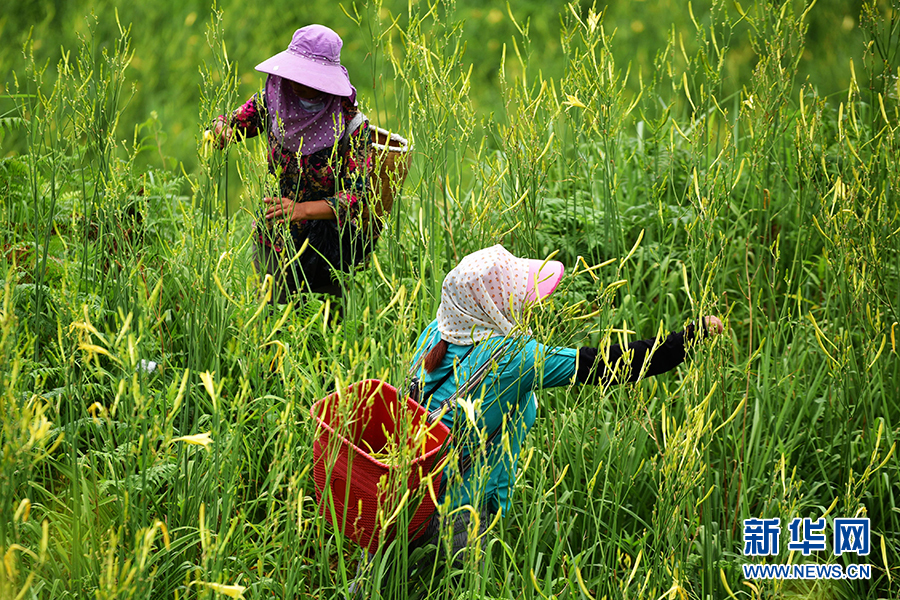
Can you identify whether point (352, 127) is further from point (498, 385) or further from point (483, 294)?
point (498, 385)

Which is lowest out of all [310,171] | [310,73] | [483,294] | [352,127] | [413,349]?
[413,349]

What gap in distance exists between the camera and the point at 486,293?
1.79 metres

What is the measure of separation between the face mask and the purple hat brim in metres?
0.08

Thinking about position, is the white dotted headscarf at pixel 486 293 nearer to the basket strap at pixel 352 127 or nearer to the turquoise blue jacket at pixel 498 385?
the turquoise blue jacket at pixel 498 385

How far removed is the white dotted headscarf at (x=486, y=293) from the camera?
1.79m

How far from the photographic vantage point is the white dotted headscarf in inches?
70.5

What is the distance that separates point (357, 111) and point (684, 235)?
60.5 inches

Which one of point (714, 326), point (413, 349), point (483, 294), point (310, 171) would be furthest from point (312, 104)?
point (714, 326)

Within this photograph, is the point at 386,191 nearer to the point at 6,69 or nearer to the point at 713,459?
the point at 713,459

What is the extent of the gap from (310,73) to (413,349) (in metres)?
0.98

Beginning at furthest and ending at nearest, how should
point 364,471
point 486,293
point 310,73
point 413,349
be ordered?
point 310,73, point 413,349, point 486,293, point 364,471

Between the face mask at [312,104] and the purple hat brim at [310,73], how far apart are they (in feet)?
0.27

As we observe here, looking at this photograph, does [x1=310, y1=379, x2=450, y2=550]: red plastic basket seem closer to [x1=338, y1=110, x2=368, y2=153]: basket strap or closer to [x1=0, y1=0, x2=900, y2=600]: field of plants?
[x1=0, y1=0, x2=900, y2=600]: field of plants

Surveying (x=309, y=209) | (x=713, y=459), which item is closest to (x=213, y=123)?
(x=309, y=209)
